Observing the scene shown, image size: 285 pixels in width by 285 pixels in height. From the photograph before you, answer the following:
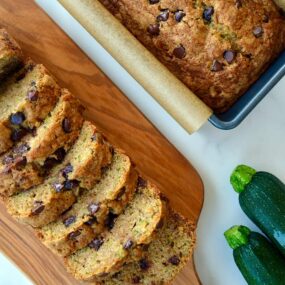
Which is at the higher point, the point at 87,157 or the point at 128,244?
the point at 87,157

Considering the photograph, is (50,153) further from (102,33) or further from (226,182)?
(226,182)

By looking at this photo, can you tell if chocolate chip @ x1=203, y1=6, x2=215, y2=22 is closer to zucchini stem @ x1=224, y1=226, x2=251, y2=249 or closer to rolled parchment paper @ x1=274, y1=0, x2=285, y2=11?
rolled parchment paper @ x1=274, y1=0, x2=285, y2=11

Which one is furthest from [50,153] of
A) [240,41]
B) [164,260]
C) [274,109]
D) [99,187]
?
[274,109]

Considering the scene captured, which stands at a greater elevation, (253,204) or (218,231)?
(253,204)

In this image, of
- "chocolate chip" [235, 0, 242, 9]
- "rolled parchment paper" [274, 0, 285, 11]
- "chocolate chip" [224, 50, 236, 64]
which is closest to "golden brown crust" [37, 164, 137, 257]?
"chocolate chip" [224, 50, 236, 64]

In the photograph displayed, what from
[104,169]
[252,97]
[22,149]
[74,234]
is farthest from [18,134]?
[252,97]

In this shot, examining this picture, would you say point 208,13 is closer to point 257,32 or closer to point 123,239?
point 257,32

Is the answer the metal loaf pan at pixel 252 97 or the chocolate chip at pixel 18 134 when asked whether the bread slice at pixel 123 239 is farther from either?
the chocolate chip at pixel 18 134

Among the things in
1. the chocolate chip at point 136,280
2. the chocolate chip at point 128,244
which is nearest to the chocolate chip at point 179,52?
the chocolate chip at point 128,244
